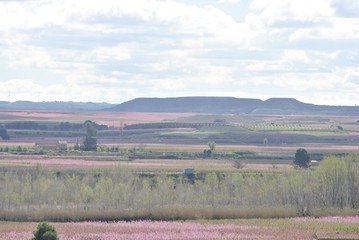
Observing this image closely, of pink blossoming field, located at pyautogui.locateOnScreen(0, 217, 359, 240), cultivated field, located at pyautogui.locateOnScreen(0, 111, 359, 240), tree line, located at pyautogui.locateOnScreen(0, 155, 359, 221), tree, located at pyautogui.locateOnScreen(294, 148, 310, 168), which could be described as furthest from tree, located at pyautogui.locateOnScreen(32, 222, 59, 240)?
tree, located at pyautogui.locateOnScreen(294, 148, 310, 168)

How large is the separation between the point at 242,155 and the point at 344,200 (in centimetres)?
5866

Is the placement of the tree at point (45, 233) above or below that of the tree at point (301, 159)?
below

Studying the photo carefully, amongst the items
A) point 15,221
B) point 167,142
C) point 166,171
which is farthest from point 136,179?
point 167,142

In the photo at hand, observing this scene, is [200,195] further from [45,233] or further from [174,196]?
[45,233]

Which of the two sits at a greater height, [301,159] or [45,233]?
[301,159]

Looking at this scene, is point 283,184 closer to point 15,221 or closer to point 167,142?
point 15,221

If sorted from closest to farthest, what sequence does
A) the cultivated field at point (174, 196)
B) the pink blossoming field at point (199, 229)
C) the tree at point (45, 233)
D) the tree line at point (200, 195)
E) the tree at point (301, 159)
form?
the tree at point (45, 233)
the pink blossoming field at point (199, 229)
the cultivated field at point (174, 196)
the tree line at point (200, 195)
the tree at point (301, 159)

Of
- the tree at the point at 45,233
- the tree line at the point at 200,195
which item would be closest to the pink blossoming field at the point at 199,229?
the tree line at the point at 200,195

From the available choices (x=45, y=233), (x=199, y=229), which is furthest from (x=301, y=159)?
(x=45, y=233)

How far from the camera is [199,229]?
59344 millimetres

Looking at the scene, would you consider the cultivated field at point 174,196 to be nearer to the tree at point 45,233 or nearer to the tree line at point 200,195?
the tree line at point 200,195

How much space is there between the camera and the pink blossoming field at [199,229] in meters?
54.8

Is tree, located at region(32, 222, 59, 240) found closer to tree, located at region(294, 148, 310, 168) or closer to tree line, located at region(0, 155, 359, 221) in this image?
tree line, located at region(0, 155, 359, 221)

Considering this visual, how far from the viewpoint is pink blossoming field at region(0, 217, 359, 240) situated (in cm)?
5478
